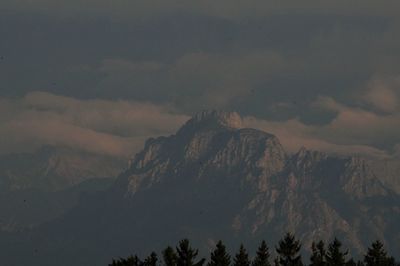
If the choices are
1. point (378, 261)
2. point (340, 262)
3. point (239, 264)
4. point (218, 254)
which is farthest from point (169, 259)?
point (378, 261)

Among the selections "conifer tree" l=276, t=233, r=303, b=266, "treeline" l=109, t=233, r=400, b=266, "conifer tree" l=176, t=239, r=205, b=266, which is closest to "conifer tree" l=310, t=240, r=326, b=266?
"treeline" l=109, t=233, r=400, b=266

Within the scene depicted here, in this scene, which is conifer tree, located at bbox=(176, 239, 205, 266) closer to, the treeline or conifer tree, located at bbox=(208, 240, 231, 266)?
the treeline

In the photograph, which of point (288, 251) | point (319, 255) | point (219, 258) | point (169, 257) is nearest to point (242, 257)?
point (288, 251)

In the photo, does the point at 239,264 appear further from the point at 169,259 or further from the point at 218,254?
the point at 169,259

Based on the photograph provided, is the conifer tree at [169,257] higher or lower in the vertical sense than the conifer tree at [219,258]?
lower

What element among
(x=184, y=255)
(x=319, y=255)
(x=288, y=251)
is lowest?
(x=184, y=255)

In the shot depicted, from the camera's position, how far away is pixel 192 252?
13700 centimetres

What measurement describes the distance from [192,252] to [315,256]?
132 feet

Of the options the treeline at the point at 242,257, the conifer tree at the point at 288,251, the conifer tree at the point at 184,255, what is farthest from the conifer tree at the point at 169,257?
the conifer tree at the point at 288,251

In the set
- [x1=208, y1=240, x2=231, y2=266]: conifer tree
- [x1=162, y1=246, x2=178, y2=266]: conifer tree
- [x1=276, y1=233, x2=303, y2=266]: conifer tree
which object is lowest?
[x1=162, y1=246, x2=178, y2=266]: conifer tree

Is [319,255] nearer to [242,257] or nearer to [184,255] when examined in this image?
[242,257]

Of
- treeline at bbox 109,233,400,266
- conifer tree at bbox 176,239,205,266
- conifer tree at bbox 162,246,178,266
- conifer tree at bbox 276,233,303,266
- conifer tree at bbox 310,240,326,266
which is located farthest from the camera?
conifer tree at bbox 310,240,326,266

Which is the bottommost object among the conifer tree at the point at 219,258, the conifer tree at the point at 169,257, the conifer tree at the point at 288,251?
the conifer tree at the point at 169,257

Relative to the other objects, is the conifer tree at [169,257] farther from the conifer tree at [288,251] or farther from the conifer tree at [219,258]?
the conifer tree at [288,251]
